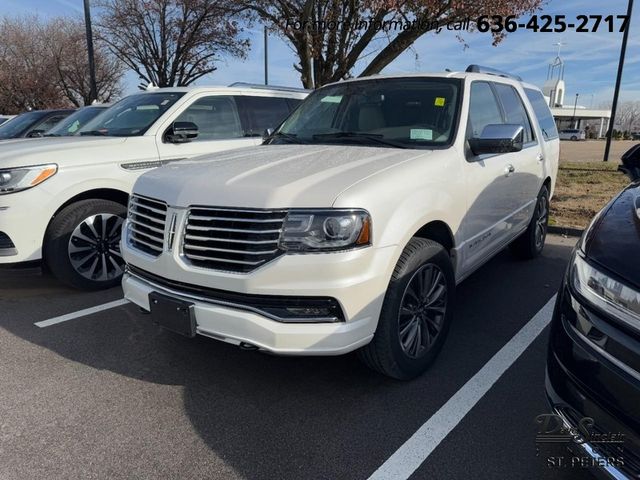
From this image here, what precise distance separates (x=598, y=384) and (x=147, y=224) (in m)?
2.45

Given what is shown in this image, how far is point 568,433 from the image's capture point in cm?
194

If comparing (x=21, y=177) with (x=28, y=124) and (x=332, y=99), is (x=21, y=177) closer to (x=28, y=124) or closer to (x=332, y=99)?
(x=332, y=99)

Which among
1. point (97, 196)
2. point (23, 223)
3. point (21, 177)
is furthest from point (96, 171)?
point (23, 223)

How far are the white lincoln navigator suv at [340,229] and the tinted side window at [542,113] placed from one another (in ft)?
5.76

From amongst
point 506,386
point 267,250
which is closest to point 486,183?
point 506,386

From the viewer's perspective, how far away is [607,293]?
1780mm

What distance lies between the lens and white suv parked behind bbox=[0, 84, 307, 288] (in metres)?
4.15

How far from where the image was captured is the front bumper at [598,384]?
166 centimetres

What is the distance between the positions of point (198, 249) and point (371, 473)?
1395mm

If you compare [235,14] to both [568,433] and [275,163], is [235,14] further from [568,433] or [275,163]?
[568,433]

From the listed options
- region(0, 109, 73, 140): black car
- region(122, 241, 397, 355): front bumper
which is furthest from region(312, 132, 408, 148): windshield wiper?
region(0, 109, 73, 140): black car

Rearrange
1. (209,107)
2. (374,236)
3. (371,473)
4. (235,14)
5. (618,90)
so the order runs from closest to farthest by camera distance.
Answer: (371,473) → (374,236) → (209,107) → (235,14) → (618,90)

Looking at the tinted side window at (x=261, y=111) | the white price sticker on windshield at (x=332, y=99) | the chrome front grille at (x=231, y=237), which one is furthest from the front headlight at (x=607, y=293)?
the tinted side window at (x=261, y=111)

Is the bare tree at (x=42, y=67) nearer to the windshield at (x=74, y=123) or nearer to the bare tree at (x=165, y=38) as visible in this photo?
the bare tree at (x=165, y=38)
